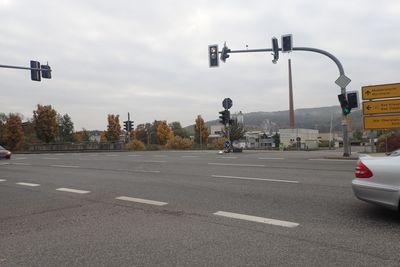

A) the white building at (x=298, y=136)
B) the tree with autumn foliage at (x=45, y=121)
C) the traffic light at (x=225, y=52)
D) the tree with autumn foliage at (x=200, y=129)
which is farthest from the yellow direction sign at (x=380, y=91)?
the white building at (x=298, y=136)

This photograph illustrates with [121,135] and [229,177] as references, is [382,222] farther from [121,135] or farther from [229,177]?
[121,135]

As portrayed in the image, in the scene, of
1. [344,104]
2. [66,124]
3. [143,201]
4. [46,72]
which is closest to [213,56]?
[344,104]

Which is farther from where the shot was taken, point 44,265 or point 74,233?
point 74,233

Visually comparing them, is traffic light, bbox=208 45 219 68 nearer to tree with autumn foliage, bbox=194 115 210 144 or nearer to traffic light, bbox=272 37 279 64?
traffic light, bbox=272 37 279 64

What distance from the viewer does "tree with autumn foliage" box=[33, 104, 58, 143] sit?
2576 inches

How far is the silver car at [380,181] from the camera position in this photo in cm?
653

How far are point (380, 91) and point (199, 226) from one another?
749 inches

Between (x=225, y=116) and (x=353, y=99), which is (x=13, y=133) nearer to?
(x=225, y=116)

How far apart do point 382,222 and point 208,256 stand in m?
3.02

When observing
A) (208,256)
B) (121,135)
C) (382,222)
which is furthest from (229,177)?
(121,135)

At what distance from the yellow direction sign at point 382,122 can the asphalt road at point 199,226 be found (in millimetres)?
12912

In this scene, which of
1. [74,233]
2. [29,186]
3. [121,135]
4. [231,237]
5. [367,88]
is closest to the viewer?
[231,237]

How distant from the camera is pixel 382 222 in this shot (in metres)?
6.75

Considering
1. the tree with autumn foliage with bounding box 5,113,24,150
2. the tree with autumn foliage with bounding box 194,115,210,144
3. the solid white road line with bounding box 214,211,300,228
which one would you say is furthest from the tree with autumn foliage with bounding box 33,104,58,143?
the solid white road line with bounding box 214,211,300,228
